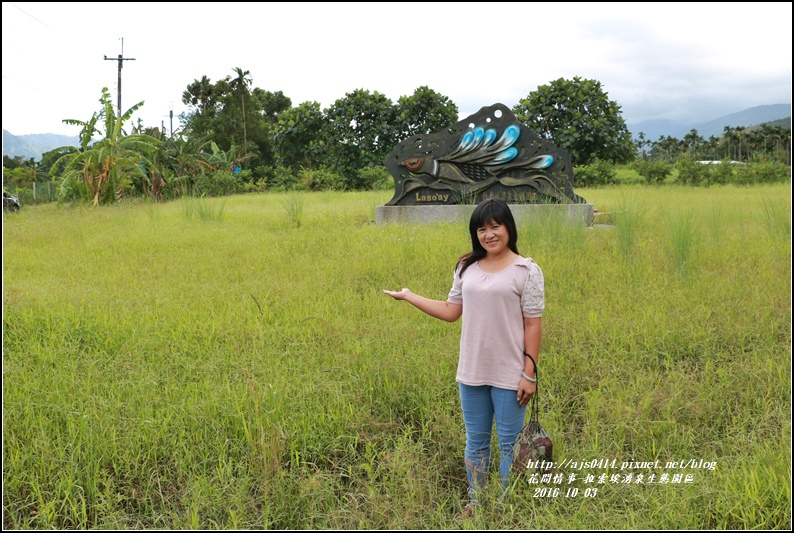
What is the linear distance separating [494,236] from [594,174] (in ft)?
57.0

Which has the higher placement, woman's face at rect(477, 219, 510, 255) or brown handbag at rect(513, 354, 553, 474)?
woman's face at rect(477, 219, 510, 255)

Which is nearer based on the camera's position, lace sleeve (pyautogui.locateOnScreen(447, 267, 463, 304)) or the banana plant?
lace sleeve (pyautogui.locateOnScreen(447, 267, 463, 304))

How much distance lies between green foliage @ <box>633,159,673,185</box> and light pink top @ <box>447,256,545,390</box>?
1785cm

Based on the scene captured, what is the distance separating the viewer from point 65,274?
6.58m

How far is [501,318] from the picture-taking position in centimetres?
233

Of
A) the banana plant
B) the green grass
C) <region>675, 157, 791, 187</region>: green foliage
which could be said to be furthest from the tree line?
the green grass

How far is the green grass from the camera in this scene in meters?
2.56

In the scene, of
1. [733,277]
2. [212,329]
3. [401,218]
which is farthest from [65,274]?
[733,277]

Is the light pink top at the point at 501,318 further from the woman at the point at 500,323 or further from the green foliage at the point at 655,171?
the green foliage at the point at 655,171

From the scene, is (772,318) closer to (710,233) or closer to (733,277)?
(733,277)

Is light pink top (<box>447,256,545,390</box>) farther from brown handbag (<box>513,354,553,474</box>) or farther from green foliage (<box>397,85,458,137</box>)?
green foliage (<box>397,85,458,137</box>)

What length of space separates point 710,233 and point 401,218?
461 cm

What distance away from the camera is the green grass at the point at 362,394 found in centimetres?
256

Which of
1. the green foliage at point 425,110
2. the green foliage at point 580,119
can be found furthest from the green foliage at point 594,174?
the green foliage at point 425,110
